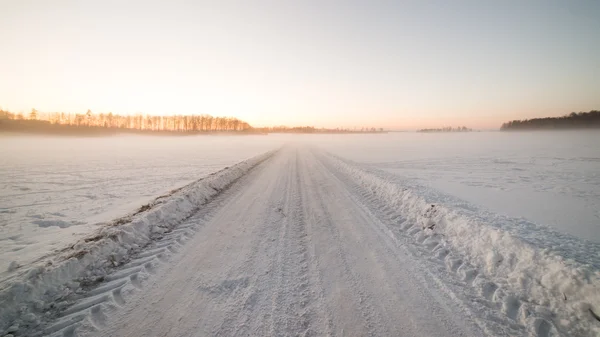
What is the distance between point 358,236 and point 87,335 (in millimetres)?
4780

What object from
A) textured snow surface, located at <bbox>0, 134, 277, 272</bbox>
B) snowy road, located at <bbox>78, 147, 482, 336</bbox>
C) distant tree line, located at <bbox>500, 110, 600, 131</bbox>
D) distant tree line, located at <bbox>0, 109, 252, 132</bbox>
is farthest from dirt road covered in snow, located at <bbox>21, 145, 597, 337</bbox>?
distant tree line, located at <bbox>500, 110, 600, 131</bbox>

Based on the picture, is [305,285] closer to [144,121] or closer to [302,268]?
[302,268]

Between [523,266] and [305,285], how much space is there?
374 centimetres

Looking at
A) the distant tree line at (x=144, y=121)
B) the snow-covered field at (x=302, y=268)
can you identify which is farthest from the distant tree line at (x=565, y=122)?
the distant tree line at (x=144, y=121)

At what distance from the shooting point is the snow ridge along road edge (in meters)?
3.12

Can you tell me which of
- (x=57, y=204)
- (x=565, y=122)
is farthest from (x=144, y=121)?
(x=565, y=122)

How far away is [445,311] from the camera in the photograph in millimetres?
3189

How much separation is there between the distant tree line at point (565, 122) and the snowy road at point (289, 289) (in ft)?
560

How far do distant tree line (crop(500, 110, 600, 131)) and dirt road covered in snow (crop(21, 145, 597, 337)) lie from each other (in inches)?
6671

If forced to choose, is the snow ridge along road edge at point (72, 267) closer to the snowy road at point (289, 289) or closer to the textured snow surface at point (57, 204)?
the textured snow surface at point (57, 204)

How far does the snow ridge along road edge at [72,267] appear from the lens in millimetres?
3121

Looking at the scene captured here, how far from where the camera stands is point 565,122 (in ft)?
400

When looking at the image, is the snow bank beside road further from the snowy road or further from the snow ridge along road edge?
the snow ridge along road edge

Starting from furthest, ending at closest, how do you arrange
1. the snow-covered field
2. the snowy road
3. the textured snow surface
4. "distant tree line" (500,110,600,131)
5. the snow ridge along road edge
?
"distant tree line" (500,110,600,131) → the textured snow surface → the snow ridge along road edge → the snow-covered field → the snowy road
